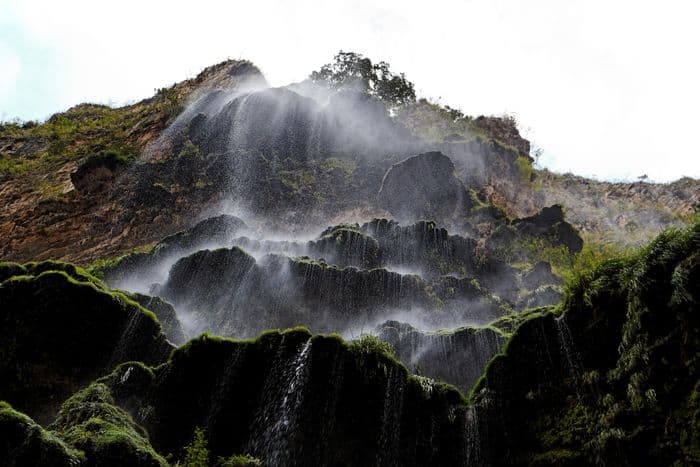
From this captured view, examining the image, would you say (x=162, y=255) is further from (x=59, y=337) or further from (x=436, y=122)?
(x=436, y=122)

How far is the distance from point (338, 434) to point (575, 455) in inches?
204

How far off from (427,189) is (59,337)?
85.5 feet

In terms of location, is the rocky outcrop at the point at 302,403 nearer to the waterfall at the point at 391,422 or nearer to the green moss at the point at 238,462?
the waterfall at the point at 391,422

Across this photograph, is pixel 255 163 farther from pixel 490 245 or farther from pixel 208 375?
pixel 208 375

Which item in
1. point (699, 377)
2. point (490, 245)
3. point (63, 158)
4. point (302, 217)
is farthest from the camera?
point (63, 158)

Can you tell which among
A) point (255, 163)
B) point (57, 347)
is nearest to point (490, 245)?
point (255, 163)

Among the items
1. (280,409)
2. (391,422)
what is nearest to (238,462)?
(280,409)

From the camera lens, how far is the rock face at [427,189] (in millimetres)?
36125

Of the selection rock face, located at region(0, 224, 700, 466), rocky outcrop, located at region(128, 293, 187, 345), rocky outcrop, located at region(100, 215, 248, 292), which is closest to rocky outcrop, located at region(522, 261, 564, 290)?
rock face, located at region(0, 224, 700, 466)

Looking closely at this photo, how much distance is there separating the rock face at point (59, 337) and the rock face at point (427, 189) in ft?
76.6

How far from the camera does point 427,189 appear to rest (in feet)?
119

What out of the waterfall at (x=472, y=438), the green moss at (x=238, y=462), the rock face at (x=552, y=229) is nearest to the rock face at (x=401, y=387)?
the waterfall at (x=472, y=438)

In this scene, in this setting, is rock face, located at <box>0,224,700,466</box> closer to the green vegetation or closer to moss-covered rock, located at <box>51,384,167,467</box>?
moss-covered rock, located at <box>51,384,167,467</box>

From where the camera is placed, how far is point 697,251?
992 centimetres
